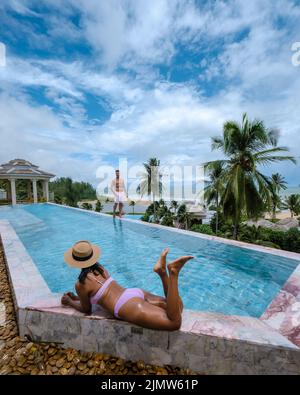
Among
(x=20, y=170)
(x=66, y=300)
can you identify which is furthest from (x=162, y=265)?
(x=20, y=170)

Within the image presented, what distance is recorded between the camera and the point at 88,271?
6.72ft

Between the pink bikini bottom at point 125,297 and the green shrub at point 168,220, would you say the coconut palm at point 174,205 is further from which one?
the pink bikini bottom at point 125,297

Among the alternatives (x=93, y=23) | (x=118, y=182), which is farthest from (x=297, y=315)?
(x=93, y=23)

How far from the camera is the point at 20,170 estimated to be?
19.1 meters

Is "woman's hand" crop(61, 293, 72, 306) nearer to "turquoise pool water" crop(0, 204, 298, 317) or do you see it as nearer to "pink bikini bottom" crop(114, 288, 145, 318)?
"pink bikini bottom" crop(114, 288, 145, 318)

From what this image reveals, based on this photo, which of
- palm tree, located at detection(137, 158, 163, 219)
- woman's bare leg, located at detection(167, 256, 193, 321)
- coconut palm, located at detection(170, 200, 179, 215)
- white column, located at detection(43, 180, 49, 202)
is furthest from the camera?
coconut palm, located at detection(170, 200, 179, 215)

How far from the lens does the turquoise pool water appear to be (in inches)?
131

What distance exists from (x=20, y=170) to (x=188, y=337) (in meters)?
22.1

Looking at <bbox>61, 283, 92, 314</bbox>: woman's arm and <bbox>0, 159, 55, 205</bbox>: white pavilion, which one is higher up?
<bbox>0, 159, 55, 205</bbox>: white pavilion

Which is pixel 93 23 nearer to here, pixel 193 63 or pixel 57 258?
pixel 193 63

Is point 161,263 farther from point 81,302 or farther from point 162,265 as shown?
point 81,302

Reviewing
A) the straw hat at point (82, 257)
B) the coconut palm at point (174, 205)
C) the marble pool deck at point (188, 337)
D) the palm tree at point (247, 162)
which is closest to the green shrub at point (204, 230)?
the coconut palm at point (174, 205)

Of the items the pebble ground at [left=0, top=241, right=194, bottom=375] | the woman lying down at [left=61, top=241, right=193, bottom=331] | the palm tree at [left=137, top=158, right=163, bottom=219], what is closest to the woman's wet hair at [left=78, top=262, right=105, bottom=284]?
the woman lying down at [left=61, top=241, right=193, bottom=331]
